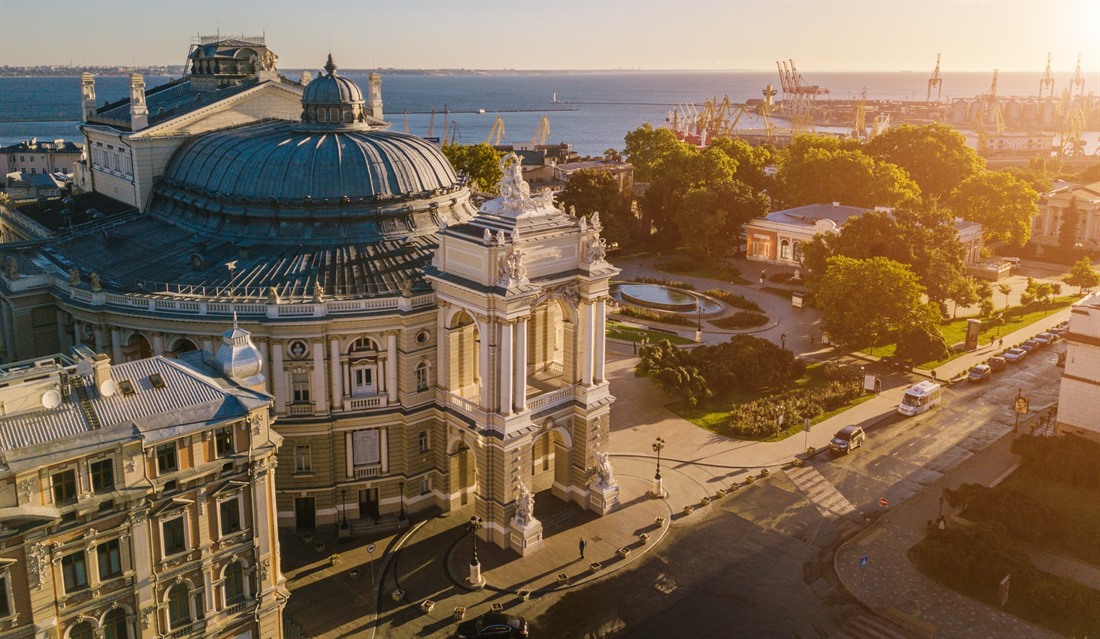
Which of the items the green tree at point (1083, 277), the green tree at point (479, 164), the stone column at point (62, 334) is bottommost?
the green tree at point (1083, 277)

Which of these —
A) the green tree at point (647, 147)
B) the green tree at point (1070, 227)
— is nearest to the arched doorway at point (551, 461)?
the green tree at point (647, 147)

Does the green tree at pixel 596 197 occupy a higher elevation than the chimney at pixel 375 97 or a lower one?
lower

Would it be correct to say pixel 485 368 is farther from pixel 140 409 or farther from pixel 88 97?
pixel 88 97

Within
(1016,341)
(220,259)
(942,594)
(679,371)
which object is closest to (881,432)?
(679,371)

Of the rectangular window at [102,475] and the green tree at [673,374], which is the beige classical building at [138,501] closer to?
the rectangular window at [102,475]

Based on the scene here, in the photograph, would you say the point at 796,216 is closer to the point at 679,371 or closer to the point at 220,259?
the point at 679,371

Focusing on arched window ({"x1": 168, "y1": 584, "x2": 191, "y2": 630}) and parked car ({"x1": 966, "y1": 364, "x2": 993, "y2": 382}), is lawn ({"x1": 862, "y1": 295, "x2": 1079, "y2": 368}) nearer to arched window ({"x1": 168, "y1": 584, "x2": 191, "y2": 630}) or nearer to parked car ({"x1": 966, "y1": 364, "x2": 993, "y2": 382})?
parked car ({"x1": 966, "y1": 364, "x2": 993, "y2": 382})
